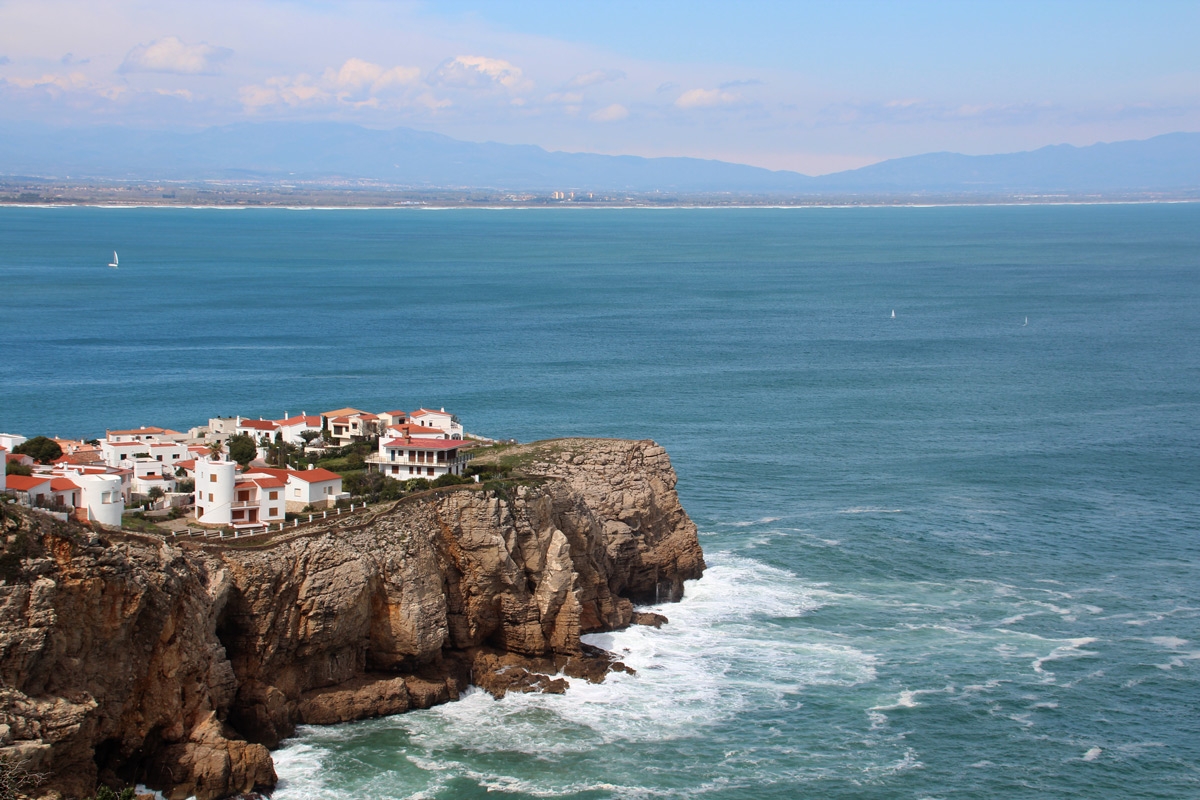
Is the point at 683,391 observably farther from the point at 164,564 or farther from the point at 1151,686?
the point at 164,564

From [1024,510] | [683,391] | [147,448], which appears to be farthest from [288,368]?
[1024,510]

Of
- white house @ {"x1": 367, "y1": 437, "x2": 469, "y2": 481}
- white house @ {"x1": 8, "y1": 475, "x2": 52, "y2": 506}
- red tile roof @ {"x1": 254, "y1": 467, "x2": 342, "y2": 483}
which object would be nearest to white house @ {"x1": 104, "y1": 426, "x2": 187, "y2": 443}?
white house @ {"x1": 367, "y1": 437, "x2": 469, "y2": 481}

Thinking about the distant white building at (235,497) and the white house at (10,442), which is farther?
the white house at (10,442)

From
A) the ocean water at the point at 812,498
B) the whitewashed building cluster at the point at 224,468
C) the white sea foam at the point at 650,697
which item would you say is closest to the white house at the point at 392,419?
the whitewashed building cluster at the point at 224,468

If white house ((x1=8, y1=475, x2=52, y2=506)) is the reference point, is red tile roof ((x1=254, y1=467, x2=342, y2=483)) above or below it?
below

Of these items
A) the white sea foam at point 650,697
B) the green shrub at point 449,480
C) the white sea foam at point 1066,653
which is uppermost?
the green shrub at point 449,480

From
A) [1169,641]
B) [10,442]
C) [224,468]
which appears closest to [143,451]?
[10,442]

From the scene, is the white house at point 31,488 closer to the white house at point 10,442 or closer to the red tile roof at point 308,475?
the red tile roof at point 308,475

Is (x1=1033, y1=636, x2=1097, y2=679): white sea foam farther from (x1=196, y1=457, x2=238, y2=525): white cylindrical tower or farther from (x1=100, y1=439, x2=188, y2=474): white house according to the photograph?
(x1=100, y1=439, x2=188, y2=474): white house
